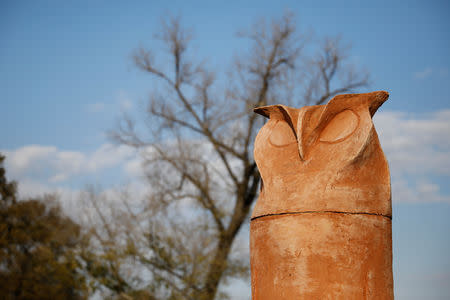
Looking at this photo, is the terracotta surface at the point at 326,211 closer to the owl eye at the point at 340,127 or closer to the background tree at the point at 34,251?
the owl eye at the point at 340,127

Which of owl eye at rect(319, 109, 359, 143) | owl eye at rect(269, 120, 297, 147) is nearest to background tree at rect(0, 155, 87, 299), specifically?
owl eye at rect(269, 120, 297, 147)

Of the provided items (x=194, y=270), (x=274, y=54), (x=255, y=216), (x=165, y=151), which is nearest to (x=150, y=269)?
(x=194, y=270)

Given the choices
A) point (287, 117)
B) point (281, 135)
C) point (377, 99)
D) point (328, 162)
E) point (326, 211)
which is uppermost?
point (377, 99)

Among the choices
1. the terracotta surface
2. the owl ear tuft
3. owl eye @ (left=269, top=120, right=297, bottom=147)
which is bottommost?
the terracotta surface

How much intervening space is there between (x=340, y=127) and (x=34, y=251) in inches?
658

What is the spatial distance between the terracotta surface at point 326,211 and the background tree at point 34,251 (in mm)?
12147

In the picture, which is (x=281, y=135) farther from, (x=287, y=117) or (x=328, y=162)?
(x=328, y=162)

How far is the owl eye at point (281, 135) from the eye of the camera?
3.75 metres

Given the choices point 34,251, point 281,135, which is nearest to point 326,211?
point 281,135

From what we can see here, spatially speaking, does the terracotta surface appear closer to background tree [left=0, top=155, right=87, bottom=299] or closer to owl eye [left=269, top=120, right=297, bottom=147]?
owl eye [left=269, top=120, right=297, bottom=147]

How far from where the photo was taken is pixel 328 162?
3.43 meters

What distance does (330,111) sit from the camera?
144 inches

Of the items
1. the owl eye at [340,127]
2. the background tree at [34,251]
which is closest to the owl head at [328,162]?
the owl eye at [340,127]

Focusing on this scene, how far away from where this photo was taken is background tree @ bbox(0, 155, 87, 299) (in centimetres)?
1600
